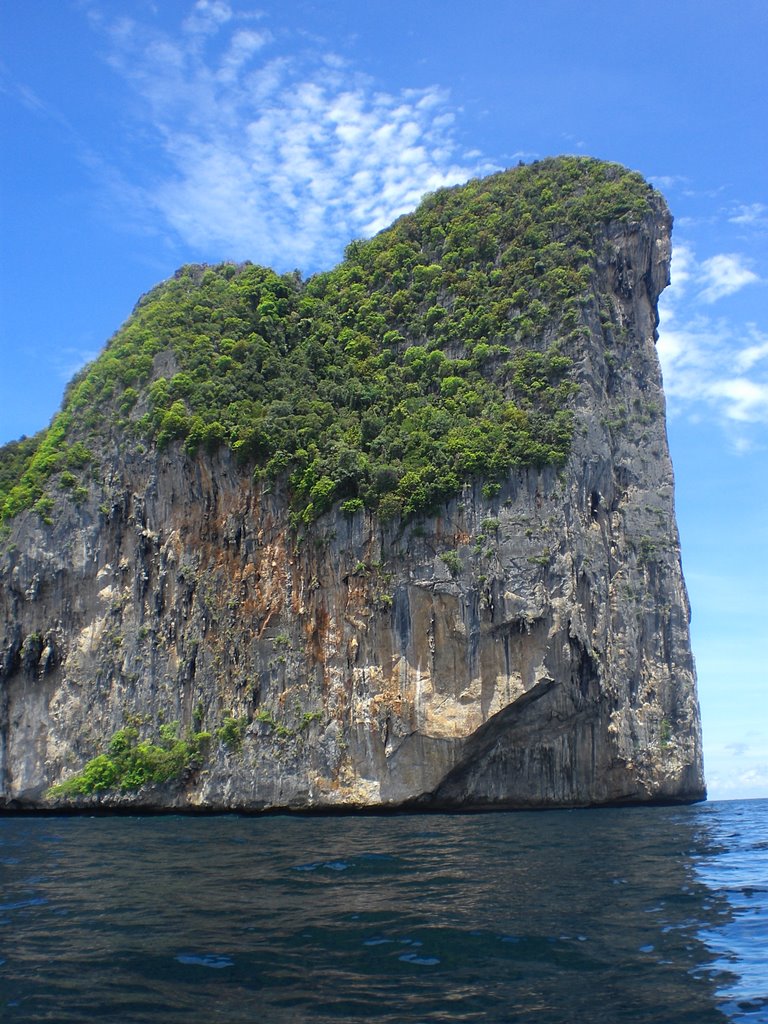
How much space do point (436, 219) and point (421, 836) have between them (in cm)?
4367

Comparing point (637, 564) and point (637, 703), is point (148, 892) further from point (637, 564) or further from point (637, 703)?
point (637, 564)

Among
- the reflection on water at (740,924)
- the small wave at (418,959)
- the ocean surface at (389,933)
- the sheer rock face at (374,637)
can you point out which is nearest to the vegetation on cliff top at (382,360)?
the sheer rock face at (374,637)

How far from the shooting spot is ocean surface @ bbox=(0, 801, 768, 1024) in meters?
9.46

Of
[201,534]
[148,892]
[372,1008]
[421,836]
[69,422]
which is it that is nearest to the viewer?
[372,1008]

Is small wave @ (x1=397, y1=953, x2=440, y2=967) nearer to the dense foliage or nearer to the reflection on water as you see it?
the reflection on water

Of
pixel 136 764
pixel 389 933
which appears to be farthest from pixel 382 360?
pixel 389 933

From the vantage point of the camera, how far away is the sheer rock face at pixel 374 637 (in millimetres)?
37906

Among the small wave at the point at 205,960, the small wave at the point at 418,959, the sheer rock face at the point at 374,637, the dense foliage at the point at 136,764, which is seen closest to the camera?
the small wave at the point at 205,960

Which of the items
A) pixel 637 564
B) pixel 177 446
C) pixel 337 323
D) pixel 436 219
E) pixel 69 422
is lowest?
pixel 637 564

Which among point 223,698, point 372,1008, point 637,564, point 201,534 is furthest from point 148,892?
point 637,564

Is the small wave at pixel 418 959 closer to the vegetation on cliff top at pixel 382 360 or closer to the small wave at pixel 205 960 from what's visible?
the small wave at pixel 205 960

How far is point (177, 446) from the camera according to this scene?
45812 millimetres

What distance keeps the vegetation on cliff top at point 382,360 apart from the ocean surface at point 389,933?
75.2 ft

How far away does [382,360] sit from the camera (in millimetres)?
50938
